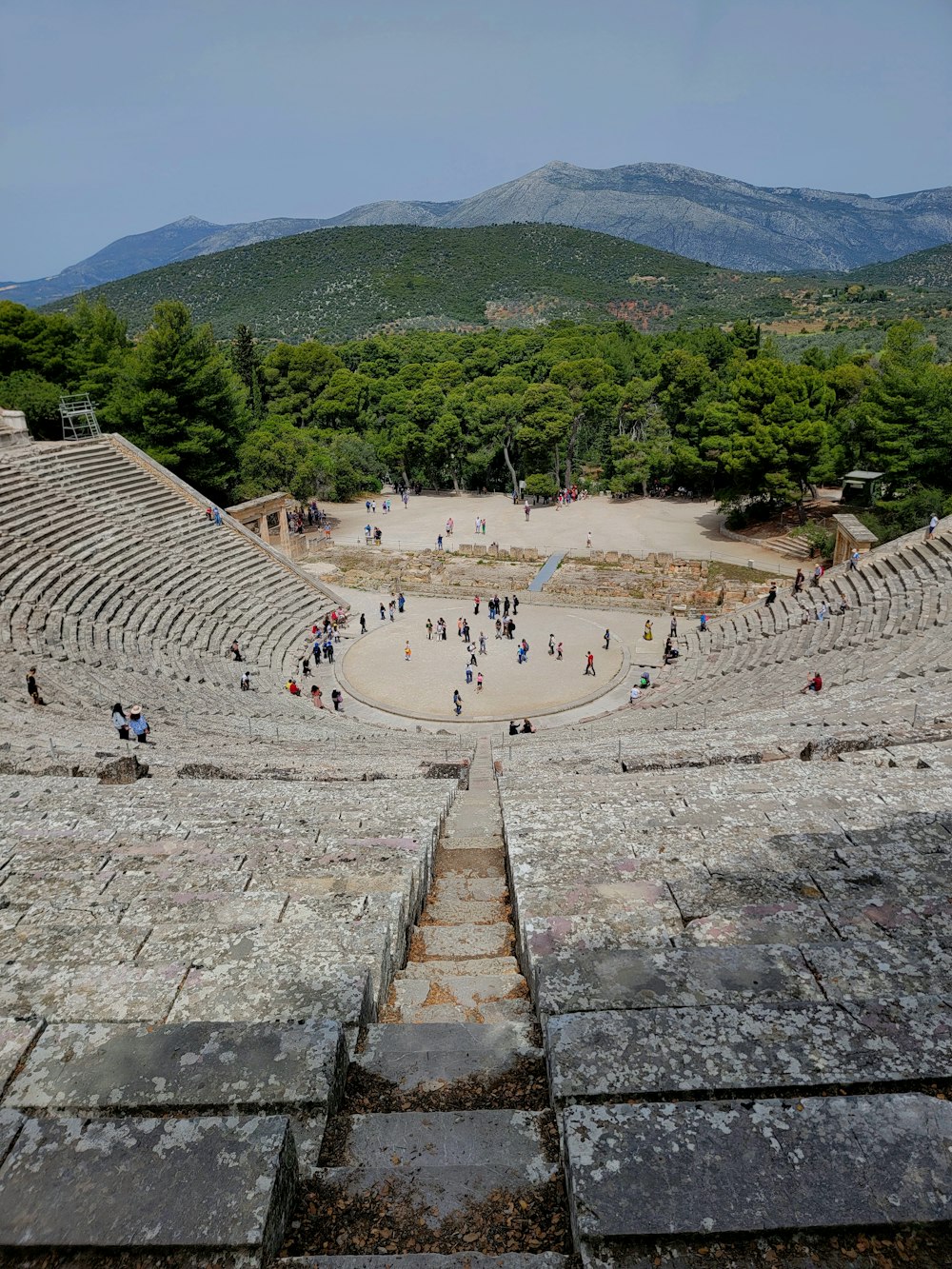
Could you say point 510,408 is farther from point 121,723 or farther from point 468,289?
point 468,289

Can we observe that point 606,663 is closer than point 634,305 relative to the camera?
Yes

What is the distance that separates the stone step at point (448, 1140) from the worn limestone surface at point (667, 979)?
56cm

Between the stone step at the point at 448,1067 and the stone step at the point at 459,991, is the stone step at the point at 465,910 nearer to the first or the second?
the stone step at the point at 459,991

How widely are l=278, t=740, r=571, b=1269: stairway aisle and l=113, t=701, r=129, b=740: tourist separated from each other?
10.8 m

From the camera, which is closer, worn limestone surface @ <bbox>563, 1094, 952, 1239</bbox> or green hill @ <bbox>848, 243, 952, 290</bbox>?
worn limestone surface @ <bbox>563, 1094, 952, 1239</bbox>

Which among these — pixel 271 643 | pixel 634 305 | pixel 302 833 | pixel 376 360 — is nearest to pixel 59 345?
pixel 271 643

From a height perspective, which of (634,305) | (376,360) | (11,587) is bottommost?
(11,587)

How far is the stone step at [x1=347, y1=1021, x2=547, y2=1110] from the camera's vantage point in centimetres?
320

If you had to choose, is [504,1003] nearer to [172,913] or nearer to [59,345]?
[172,913]

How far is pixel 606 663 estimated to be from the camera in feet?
78.7

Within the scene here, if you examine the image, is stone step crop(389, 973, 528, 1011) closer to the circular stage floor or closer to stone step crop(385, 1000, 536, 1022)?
stone step crop(385, 1000, 536, 1022)

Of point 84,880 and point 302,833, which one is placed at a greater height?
point 84,880

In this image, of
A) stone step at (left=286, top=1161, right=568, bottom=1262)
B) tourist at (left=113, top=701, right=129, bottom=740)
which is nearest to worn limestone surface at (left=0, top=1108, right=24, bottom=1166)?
stone step at (left=286, top=1161, right=568, bottom=1262)

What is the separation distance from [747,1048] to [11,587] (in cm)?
2112
